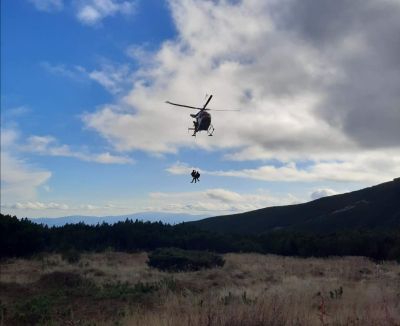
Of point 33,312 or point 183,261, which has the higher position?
point 183,261

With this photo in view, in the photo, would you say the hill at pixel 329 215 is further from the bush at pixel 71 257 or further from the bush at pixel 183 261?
the bush at pixel 71 257

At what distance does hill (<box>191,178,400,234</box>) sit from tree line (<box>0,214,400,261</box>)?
3250cm

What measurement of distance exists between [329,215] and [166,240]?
174 feet

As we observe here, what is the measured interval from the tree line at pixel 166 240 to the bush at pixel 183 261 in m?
12.4

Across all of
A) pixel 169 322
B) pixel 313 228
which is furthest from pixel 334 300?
pixel 313 228

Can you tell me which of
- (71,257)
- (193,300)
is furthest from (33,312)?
(71,257)

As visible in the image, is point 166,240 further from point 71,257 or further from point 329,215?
point 329,215

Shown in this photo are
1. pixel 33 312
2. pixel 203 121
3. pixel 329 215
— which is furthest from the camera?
pixel 329 215

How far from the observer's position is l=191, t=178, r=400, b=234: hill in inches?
3223

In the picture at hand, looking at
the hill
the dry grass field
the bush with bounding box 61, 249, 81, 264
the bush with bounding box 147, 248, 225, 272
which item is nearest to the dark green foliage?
the dry grass field

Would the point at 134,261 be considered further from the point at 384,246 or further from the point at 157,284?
the point at 384,246

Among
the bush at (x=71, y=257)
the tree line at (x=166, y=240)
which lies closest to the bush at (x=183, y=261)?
the bush at (x=71, y=257)

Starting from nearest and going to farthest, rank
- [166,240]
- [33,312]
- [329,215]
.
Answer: [33,312], [166,240], [329,215]

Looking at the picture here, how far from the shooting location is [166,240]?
48.2 m
